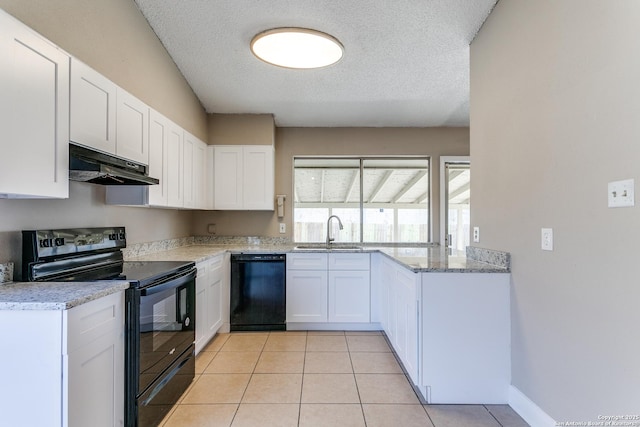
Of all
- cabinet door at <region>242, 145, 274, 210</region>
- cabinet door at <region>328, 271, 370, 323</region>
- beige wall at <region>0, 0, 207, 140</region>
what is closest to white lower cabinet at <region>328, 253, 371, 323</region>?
cabinet door at <region>328, 271, 370, 323</region>

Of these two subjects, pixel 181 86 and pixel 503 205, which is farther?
pixel 181 86

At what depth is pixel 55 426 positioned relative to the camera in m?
1.27

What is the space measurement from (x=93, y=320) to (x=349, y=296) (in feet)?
8.42

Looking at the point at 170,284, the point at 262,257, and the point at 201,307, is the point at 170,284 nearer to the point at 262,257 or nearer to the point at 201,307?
the point at 201,307

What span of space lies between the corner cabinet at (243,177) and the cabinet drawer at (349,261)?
1042mm

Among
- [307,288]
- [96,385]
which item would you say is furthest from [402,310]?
[96,385]

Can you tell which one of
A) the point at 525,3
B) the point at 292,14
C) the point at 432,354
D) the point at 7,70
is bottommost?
the point at 432,354

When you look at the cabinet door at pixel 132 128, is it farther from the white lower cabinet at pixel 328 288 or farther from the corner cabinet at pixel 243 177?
the white lower cabinet at pixel 328 288

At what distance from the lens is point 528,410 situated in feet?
6.25

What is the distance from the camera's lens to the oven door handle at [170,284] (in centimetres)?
179

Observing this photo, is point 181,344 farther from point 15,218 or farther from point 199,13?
point 199,13

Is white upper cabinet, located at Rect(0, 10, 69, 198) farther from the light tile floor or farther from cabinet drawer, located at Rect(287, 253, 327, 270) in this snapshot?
cabinet drawer, located at Rect(287, 253, 327, 270)

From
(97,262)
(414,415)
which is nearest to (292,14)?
(97,262)

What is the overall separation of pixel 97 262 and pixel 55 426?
44.8 inches
